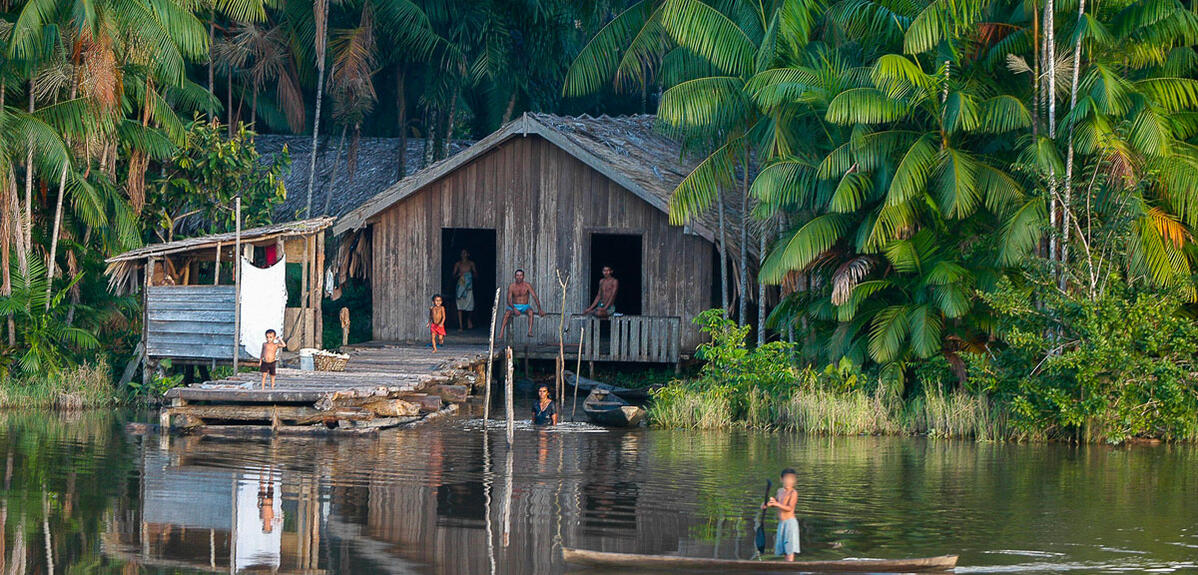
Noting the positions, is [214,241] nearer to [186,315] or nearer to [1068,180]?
[186,315]

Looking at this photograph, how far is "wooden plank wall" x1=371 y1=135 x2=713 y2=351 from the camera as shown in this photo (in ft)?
79.6

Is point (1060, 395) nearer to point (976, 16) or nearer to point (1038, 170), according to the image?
point (1038, 170)

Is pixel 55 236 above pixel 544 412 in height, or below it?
above

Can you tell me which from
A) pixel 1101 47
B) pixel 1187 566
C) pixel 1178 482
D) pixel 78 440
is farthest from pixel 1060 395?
pixel 78 440

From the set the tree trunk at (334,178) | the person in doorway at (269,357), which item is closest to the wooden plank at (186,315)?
the person in doorway at (269,357)

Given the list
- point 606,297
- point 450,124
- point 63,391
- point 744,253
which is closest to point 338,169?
point 450,124

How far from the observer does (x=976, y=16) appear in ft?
60.8

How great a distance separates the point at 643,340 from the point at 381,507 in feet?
34.2

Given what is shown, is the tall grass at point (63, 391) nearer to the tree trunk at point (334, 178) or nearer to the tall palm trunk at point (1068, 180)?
the tree trunk at point (334, 178)

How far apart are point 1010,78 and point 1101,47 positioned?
1.39m

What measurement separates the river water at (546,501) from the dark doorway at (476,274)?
32.6 ft

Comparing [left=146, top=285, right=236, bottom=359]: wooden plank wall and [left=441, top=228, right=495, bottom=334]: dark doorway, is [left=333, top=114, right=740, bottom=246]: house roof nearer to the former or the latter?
[left=146, top=285, right=236, bottom=359]: wooden plank wall

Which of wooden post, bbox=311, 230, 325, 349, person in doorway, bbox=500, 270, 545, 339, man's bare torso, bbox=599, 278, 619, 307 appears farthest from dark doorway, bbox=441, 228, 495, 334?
wooden post, bbox=311, 230, 325, 349

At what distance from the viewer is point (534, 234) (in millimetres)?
24750
